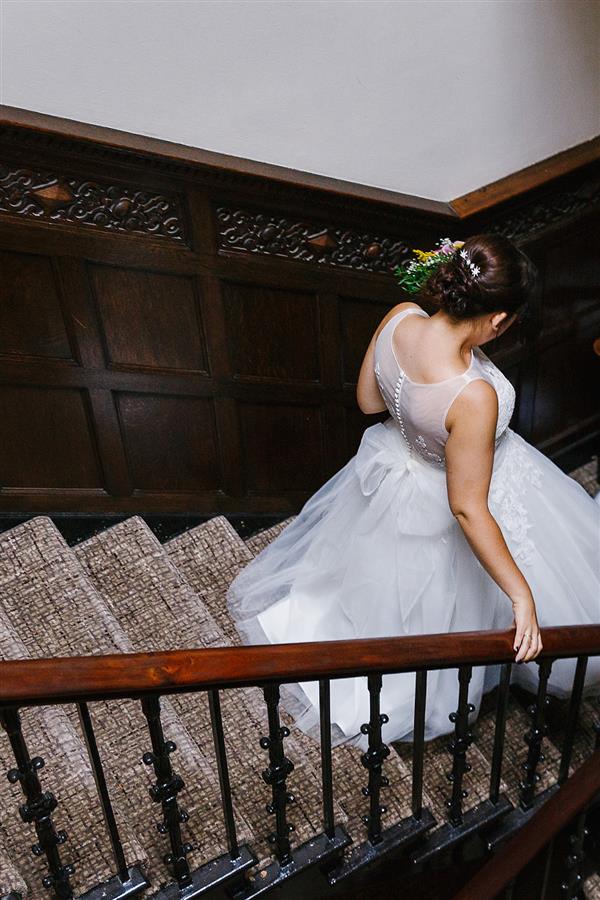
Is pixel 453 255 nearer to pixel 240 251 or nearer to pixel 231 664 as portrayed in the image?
pixel 240 251

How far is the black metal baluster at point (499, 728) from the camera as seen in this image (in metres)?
2.02

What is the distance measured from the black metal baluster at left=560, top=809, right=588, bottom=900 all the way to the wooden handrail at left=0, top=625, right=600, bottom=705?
1.55ft

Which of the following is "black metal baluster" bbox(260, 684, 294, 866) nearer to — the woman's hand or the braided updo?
the woman's hand

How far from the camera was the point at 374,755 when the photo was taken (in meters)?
1.92

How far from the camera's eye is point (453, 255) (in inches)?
82.9

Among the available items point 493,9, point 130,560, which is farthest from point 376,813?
point 493,9

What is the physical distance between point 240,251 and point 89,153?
0.54m

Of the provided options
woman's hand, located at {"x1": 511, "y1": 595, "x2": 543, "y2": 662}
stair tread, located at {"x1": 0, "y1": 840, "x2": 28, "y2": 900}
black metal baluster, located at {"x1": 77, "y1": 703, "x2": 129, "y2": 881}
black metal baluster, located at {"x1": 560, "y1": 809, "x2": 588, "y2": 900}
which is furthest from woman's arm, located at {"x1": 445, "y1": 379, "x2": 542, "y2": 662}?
stair tread, located at {"x1": 0, "y1": 840, "x2": 28, "y2": 900}

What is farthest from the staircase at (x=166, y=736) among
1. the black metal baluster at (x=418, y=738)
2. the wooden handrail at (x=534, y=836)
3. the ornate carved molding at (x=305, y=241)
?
the ornate carved molding at (x=305, y=241)

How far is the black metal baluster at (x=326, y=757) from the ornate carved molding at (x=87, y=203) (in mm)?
1397

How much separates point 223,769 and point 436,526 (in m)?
0.96

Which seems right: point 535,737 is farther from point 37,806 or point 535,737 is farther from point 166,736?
point 37,806

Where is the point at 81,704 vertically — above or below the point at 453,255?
below

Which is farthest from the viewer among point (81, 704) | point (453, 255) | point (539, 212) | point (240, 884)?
point (539, 212)
